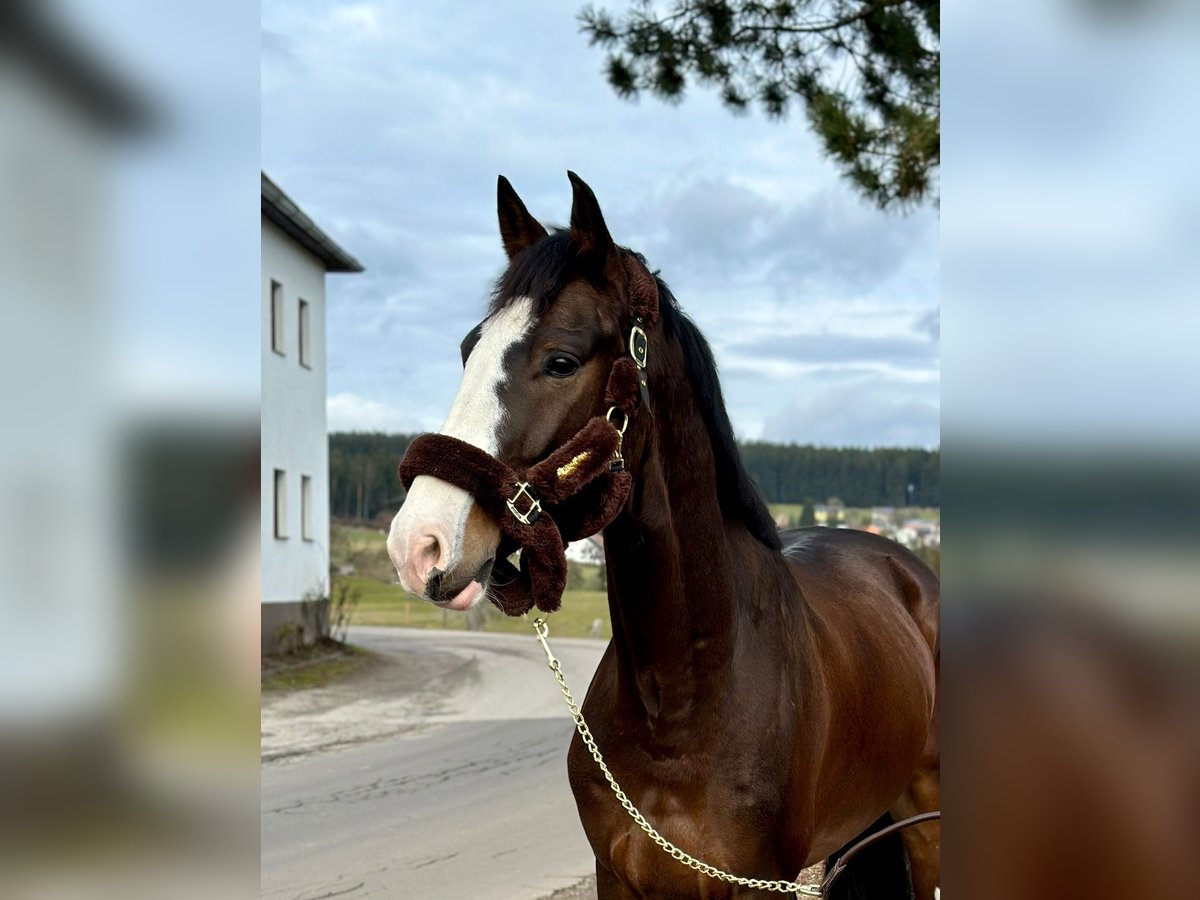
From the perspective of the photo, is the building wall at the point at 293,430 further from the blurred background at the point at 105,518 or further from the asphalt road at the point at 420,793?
the blurred background at the point at 105,518

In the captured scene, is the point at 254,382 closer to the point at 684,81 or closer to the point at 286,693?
the point at 684,81

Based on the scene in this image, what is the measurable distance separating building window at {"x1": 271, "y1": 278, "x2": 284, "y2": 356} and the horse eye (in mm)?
18131

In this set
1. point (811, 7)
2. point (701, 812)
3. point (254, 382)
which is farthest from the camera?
point (811, 7)

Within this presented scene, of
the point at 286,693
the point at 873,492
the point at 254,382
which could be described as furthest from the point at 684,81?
the point at 873,492

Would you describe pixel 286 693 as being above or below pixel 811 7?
A: below

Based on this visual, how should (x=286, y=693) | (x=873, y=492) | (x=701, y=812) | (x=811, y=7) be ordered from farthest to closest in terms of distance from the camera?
(x=873, y=492), (x=286, y=693), (x=811, y=7), (x=701, y=812)

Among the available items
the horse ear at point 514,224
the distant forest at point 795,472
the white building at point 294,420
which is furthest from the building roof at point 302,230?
the distant forest at point 795,472

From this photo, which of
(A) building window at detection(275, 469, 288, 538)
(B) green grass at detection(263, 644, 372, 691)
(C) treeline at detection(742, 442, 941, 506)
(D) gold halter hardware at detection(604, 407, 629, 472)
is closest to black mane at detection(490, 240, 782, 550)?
(D) gold halter hardware at detection(604, 407, 629, 472)

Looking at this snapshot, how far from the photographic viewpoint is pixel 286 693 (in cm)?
1473

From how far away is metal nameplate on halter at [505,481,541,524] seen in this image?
2.26m

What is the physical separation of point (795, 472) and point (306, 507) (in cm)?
2630

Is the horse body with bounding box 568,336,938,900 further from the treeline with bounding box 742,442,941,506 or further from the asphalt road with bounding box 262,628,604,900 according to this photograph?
the treeline with bounding box 742,442,941,506

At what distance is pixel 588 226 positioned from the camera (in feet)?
8.40

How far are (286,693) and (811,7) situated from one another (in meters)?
10.8
